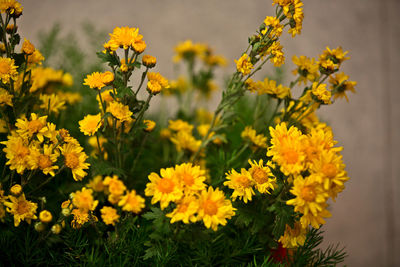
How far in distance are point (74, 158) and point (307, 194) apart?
24 centimetres

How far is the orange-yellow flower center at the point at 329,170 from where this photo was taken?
0.31m

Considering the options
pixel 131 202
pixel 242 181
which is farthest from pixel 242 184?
pixel 131 202

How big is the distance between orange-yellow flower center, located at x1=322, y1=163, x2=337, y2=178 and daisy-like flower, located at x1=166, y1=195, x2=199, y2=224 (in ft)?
0.39

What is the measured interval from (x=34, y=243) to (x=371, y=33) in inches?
49.8

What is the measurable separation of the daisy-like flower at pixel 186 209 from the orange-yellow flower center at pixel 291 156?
0.09 metres

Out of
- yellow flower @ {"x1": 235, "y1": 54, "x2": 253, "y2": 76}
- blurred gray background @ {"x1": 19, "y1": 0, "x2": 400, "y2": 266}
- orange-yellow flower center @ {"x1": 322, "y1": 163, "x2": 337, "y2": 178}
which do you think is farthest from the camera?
blurred gray background @ {"x1": 19, "y1": 0, "x2": 400, "y2": 266}

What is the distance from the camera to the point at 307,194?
323 millimetres

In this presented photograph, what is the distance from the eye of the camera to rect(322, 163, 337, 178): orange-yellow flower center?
312mm

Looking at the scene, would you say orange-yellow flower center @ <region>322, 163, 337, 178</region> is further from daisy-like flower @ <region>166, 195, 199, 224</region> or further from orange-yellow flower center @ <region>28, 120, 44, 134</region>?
orange-yellow flower center @ <region>28, 120, 44, 134</region>

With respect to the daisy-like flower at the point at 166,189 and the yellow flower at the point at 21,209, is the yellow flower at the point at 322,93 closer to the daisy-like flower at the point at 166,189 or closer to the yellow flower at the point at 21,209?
the daisy-like flower at the point at 166,189

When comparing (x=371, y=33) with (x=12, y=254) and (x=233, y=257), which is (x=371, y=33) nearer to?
(x=233, y=257)

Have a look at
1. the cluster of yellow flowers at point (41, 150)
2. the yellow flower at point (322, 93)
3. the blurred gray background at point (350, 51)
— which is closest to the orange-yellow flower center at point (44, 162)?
the cluster of yellow flowers at point (41, 150)

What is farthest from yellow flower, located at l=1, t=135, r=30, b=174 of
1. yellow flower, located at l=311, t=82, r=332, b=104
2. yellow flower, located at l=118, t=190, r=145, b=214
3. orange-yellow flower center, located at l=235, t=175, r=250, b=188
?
yellow flower, located at l=311, t=82, r=332, b=104

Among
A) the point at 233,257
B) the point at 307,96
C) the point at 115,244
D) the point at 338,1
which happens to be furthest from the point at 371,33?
the point at 115,244
